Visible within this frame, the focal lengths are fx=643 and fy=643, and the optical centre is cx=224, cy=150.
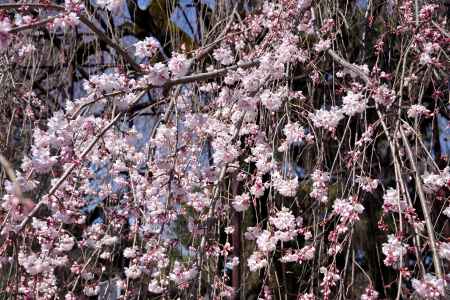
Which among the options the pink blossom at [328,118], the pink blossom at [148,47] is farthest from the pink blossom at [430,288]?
the pink blossom at [148,47]

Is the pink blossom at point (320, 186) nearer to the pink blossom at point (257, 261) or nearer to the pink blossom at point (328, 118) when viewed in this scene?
the pink blossom at point (328, 118)

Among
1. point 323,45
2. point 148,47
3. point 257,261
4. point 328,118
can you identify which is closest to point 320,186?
point 328,118

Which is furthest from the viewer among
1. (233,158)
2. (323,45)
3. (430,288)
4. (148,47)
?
(323,45)

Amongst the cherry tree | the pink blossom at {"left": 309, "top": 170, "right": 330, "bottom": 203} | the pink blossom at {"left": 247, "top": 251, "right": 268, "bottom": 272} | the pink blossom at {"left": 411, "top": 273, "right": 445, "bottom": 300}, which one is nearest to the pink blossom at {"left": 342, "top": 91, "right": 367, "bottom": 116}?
the cherry tree

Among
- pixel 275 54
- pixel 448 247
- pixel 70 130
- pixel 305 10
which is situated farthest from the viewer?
pixel 305 10

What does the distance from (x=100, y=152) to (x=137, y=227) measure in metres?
0.41

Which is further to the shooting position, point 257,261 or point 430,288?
point 257,261

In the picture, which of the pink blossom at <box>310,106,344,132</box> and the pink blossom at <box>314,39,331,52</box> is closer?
the pink blossom at <box>310,106,344,132</box>

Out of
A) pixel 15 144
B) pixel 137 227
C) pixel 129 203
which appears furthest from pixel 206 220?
pixel 15 144

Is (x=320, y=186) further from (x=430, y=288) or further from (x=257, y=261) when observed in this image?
(x=430, y=288)

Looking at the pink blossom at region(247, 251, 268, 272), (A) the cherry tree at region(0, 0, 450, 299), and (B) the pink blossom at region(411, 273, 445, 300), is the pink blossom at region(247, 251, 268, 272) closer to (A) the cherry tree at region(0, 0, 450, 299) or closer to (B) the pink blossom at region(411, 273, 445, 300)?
(A) the cherry tree at region(0, 0, 450, 299)

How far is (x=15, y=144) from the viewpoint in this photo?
11.3ft

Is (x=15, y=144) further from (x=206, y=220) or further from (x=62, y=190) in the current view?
(x=206, y=220)

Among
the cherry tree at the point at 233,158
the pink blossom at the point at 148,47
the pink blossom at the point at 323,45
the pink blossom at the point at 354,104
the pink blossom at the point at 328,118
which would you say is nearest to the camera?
the cherry tree at the point at 233,158
